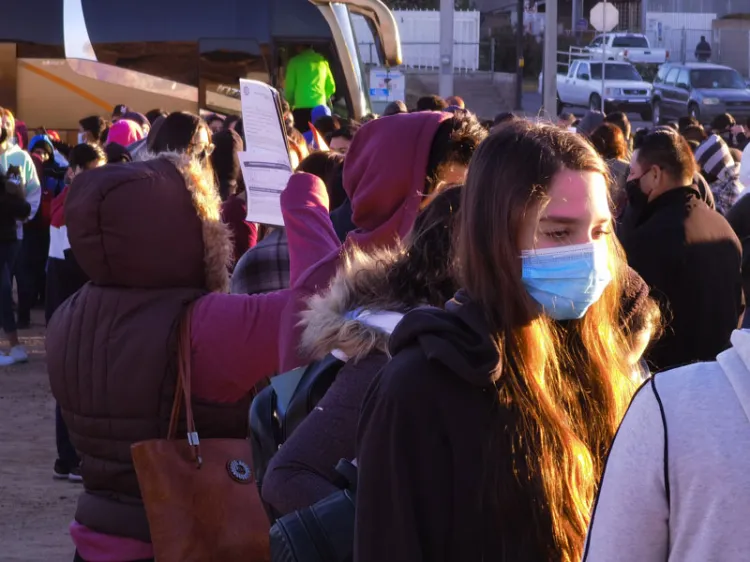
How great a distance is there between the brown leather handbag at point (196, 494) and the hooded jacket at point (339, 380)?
664 millimetres

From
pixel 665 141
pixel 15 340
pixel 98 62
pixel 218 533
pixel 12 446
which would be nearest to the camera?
pixel 218 533

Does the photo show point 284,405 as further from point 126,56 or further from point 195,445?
point 126,56

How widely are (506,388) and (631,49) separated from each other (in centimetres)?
4066

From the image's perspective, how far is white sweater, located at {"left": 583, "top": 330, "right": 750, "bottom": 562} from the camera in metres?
1.49

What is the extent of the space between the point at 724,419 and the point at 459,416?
21.6 inches

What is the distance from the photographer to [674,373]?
1.57m

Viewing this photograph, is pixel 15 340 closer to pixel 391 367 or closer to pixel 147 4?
pixel 147 4

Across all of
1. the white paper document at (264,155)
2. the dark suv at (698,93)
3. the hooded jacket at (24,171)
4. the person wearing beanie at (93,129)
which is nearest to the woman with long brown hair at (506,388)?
the white paper document at (264,155)

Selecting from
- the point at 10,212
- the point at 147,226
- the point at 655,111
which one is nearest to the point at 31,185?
the point at 10,212

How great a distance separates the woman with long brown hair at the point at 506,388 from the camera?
76.7 inches

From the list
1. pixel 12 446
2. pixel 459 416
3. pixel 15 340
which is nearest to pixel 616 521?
pixel 459 416

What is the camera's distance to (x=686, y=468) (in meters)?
1.51

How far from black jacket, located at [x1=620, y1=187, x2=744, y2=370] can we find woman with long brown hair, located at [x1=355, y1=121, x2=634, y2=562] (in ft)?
10.0

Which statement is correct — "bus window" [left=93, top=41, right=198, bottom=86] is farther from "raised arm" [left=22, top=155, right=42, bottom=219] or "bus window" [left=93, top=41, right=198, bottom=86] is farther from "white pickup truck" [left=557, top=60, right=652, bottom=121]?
"white pickup truck" [left=557, top=60, right=652, bottom=121]
